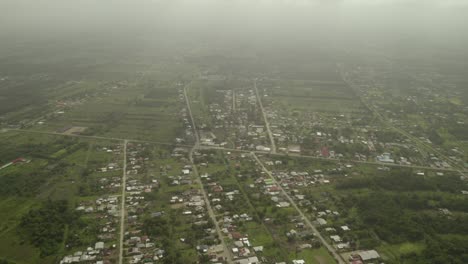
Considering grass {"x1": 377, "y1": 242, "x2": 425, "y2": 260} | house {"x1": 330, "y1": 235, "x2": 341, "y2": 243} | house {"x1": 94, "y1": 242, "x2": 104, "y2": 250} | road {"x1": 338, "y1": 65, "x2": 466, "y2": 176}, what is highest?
road {"x1": 338, "y1": 65, "x2": 466, "y2": 176}

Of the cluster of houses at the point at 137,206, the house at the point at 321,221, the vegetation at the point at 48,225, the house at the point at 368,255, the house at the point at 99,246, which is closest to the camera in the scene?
Answer: the cluster of houses at the point at 137,206

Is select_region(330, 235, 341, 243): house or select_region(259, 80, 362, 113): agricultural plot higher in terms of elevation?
select_region(259, 80, 362, 113): agricultural plot

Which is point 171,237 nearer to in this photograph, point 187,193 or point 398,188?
point 187,193

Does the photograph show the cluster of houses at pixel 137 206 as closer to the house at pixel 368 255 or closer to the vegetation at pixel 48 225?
the vegetation at pixel 48 225

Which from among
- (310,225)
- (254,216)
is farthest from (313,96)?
(254,216)

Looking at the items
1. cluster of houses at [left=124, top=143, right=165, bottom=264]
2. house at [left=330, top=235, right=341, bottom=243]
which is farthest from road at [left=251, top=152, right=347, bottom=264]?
cluster of houses at [left=124, top=143, right=165, bottom=264]

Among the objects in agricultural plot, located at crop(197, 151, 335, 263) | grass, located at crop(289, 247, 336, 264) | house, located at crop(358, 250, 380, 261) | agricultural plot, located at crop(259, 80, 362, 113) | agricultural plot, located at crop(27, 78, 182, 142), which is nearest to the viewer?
grass, located at crop(289, 247, 336, 264)

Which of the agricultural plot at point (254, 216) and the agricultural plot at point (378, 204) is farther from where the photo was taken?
the agricultural plot at point (378, 204)

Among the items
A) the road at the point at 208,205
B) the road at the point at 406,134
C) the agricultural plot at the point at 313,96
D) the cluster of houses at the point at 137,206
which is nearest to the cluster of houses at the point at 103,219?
the cluster of houses at the point at 137,206

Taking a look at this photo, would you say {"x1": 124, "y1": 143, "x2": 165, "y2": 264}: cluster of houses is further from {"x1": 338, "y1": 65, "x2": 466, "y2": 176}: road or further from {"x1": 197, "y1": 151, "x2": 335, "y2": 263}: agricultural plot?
{"x1": 338, "y1": 65, "x2": 466, "y2": 176}: road

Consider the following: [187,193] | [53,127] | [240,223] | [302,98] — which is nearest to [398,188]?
[240,223]

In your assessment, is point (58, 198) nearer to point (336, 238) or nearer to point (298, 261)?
point (298, 261)

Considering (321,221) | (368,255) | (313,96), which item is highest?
(313,96)
